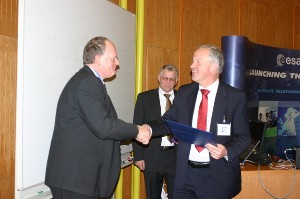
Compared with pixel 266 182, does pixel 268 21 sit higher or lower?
higher

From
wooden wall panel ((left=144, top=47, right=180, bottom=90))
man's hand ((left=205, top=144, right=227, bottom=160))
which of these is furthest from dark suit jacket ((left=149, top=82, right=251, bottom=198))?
wooden wall panel ((left=144, top=47, right=180, bottom=90))

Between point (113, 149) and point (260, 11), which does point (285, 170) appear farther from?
point (260, 11)

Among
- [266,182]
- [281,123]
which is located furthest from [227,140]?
[281,123]

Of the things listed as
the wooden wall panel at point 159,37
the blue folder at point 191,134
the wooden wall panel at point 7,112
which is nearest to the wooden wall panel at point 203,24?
the wooden wall panel at point 159,37

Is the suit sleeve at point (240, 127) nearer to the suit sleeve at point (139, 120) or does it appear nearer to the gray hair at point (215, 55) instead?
the gray hair at point (215, 55)

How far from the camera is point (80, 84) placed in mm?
2131

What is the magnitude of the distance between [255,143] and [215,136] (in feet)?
3.32

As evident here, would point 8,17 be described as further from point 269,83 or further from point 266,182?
point 269,83

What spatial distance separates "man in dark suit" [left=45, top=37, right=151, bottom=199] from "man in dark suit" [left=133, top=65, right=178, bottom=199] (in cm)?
133

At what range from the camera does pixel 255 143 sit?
337 cm

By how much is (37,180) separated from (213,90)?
1.54m

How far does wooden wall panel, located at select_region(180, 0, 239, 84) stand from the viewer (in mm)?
4734

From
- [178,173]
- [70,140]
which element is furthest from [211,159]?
[70,140]

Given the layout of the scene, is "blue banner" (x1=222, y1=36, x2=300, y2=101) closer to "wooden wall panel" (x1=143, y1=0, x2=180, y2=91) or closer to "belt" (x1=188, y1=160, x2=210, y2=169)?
"wooden wall panel" (x1=143, y1=0, x2=180, y2=91)
